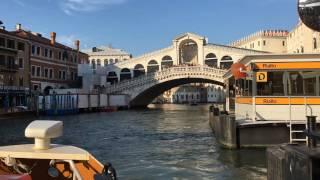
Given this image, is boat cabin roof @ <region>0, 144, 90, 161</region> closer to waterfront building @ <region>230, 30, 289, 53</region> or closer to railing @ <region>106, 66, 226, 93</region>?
railing @ <region>106, 66, 226, 93</region>

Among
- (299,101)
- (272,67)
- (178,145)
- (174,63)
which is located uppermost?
(174,63)

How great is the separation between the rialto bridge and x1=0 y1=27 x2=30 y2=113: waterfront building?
12.3 metres

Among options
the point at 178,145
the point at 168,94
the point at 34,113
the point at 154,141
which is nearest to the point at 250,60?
the point at 178,145

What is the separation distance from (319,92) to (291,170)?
926cm

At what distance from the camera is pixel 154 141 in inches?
660

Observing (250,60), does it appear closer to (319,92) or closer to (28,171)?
(319,92)

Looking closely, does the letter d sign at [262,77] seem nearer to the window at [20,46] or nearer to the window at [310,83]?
the window at [310,83]

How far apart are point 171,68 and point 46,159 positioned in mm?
44248

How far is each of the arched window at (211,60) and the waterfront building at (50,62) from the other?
592 inches

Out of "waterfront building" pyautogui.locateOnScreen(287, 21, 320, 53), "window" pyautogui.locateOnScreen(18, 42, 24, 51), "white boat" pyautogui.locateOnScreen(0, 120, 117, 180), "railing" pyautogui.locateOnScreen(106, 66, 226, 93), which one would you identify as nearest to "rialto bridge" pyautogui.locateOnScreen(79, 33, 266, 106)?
"railing" pyautogui.locateOnScreen(106, 66, 226, 93)

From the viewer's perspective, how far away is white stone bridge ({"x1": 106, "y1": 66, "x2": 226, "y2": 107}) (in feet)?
159

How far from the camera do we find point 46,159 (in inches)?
205

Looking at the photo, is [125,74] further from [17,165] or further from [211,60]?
[17,165]

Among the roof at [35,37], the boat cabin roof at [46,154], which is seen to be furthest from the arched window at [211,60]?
the boat cabin roof at [46,154]
